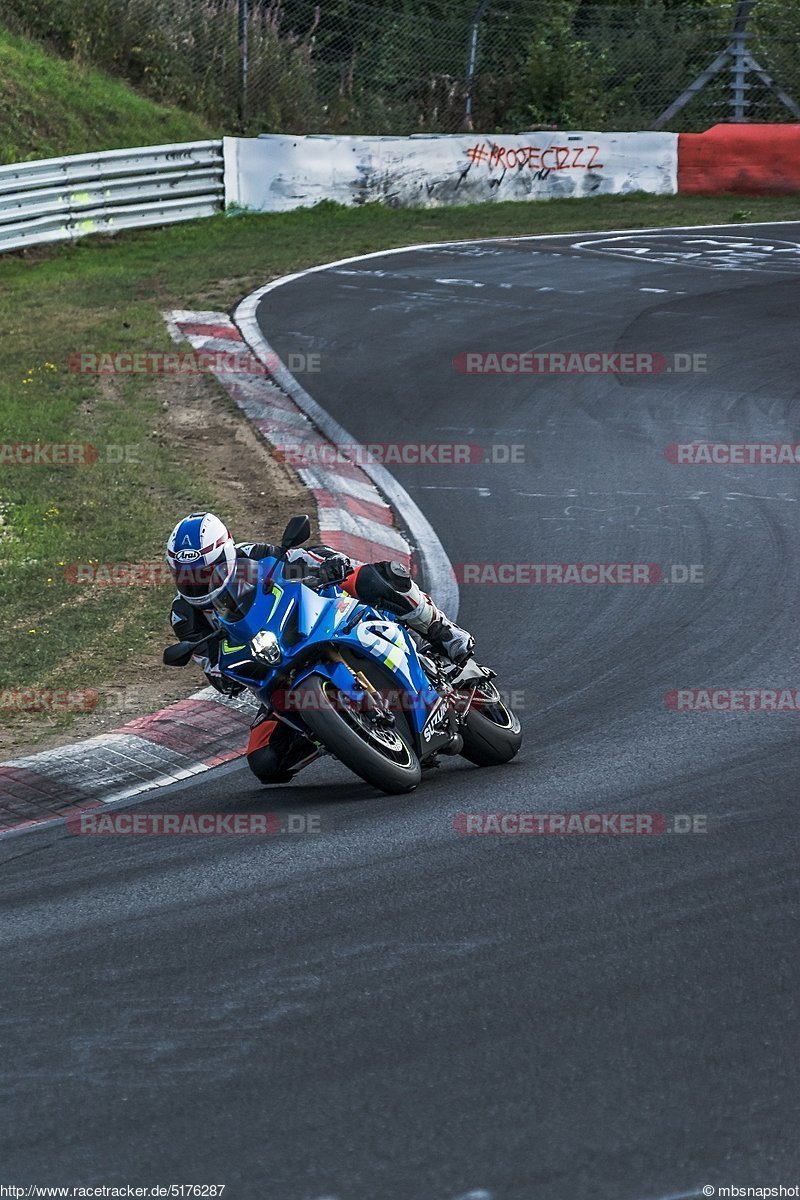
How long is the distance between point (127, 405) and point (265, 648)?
872 centimetres

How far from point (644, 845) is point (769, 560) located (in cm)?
471

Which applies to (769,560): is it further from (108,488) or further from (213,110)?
(213,110)

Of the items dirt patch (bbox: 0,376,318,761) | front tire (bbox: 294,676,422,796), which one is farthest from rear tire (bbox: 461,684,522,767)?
dirt patch (bbox: 0,376,318,761)

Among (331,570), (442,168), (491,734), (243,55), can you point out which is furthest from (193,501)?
(243,55)

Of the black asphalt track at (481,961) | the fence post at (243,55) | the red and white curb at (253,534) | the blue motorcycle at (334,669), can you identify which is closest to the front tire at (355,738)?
the blue motorcycle at (334,669)

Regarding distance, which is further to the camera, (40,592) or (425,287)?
(425,287)

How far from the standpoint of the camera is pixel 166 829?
6.55 metres

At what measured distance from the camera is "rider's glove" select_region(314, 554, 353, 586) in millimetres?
6762

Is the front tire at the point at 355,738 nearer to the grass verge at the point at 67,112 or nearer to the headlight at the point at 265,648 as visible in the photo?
the headlight at the point at 265,648

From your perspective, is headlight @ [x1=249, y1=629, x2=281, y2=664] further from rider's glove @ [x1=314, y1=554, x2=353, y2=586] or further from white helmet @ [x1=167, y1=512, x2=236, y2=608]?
rider's glove @ [x1=314, y1=554, x2=353, y2=586]

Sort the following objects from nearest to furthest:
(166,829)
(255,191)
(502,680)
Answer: (166,829)
(502,680)
(255,191)

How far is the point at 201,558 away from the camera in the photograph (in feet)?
20.7

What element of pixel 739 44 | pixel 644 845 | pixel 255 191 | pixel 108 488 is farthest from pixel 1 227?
pixel 644 845

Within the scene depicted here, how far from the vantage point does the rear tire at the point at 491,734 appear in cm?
705
